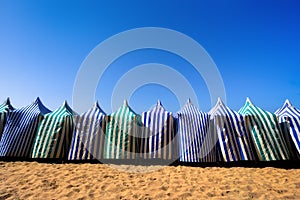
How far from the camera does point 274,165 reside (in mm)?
6711

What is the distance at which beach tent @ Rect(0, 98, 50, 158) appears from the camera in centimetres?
743

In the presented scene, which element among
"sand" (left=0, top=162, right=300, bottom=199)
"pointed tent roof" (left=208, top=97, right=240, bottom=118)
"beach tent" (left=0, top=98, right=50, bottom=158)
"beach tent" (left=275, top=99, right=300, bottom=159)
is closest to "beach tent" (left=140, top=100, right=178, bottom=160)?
"sand" (left=0, top=162, right=300, bottom=199)

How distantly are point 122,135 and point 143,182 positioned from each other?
2488 millimetres

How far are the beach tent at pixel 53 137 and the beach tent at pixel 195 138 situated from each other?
13.3 ft

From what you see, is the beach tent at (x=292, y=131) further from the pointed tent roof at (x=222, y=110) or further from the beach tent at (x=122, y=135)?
the beach tent at (x=122, y=135)

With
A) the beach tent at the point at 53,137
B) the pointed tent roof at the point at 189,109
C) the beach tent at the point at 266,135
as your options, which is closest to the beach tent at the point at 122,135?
the beach tent at the point at 53,137

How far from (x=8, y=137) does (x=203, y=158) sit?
6.85m

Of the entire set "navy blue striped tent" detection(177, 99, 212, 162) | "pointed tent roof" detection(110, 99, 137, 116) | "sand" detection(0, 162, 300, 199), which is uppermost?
"pointed tent roof" detection(110, 99, 137, 116)

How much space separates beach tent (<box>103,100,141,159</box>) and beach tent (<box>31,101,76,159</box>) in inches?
58.3

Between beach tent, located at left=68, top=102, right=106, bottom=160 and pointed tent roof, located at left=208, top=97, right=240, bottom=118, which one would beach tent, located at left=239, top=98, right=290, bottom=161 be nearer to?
pointed tent roof, located at left=208, top=97, right=240, bottom=118

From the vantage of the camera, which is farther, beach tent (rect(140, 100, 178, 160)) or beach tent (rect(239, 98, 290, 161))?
beach tent (rect(140, 100, 178, 160))

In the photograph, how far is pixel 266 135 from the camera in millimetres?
6922

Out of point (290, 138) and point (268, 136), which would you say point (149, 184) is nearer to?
point (268, 136)

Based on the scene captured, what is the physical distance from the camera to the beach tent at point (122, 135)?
7.16m
